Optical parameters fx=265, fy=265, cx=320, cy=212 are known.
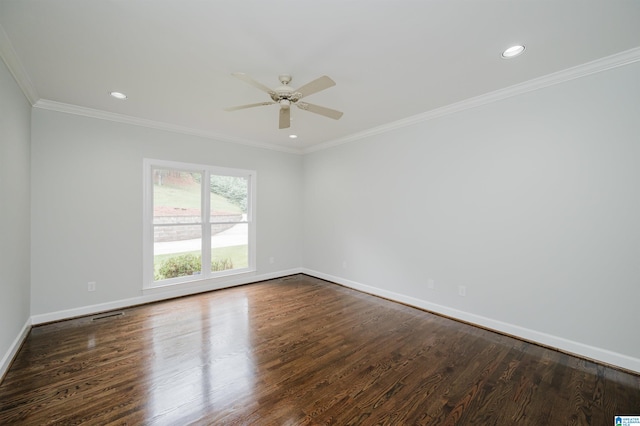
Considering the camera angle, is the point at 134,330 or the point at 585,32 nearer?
the point at 585,32

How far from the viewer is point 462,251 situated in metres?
3.36

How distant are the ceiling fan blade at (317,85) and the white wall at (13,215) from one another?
2.45 metres

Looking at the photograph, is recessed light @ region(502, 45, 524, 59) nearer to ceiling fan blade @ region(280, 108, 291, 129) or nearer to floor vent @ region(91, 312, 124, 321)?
ceiling fan blade @ region(280, 108, 291, 129)

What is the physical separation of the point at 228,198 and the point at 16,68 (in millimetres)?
2886

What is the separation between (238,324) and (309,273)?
8.44ft

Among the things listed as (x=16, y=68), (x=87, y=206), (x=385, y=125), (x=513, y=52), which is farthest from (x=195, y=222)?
(x=513, y=52)

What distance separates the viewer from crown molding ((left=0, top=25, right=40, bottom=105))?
6.74ft

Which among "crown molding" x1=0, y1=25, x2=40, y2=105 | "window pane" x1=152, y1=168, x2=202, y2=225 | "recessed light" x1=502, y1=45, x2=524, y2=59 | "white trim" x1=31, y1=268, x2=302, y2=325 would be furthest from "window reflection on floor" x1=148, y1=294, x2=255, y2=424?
"recessed light" x1=502, y1=45, x2=524, y2=59

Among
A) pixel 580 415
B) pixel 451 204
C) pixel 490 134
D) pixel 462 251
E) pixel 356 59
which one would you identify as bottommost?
pixel 580 415

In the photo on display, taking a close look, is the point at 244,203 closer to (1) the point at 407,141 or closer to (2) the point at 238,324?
(2) the point at 238,324

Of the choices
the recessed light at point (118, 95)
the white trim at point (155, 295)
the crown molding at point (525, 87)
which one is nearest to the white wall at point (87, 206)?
the white trim at point (155, 295)

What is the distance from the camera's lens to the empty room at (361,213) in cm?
188

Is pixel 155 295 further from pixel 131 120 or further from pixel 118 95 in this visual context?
pixel 118 95

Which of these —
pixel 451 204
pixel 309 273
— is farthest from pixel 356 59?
pixel 309 273
